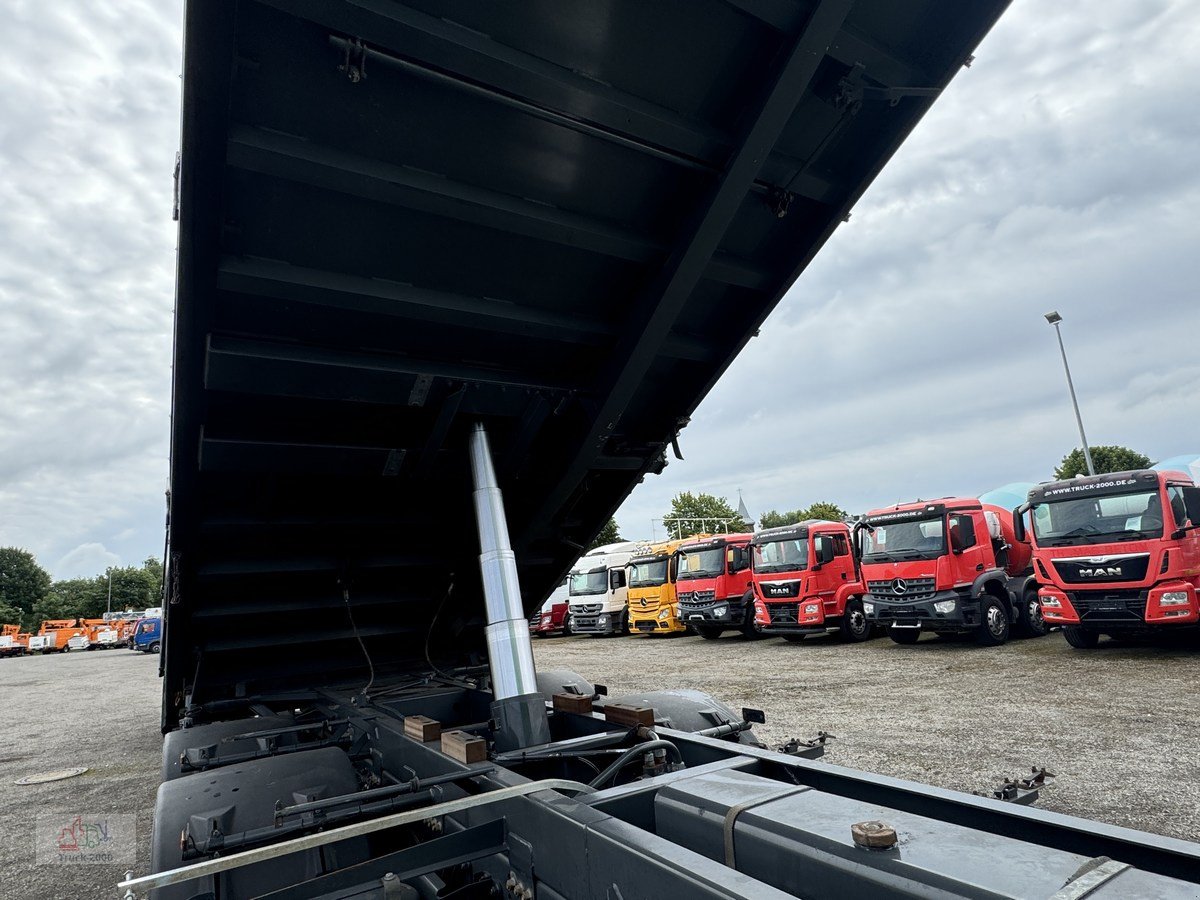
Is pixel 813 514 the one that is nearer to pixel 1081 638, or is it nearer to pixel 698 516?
pixel 698 516

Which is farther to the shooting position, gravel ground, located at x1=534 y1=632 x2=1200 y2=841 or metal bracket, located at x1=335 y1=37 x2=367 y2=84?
gravel ground, located at x1=534 y1=632 x2=1200 y2=841

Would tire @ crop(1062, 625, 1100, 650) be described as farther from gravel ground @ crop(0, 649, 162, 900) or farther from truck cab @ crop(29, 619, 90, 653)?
truck cab @ crop(29, 619, 90, 653)

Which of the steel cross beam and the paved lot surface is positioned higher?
the steel cross beam

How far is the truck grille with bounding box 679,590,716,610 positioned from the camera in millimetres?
15844

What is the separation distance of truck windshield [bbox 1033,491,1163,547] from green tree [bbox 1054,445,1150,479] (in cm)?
2895

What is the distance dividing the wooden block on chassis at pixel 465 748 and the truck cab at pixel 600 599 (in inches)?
709

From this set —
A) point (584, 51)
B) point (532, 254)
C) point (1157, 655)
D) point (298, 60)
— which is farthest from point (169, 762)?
point (1157, 655)

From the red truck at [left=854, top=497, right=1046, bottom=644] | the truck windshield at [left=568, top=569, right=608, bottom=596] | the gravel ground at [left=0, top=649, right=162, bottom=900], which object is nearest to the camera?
the gravel ground at [left=0, top=649, right=162, bottom=900]

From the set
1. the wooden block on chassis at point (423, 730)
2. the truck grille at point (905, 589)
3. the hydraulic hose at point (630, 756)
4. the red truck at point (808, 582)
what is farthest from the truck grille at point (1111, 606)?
the wooden block on chassis at point (423, 730)

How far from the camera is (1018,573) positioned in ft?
42.1

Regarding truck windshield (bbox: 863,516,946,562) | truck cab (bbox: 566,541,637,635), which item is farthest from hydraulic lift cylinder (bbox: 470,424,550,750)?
truck cab (bbox: 566,541,637,635)

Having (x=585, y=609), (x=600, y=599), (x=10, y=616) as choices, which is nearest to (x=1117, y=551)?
(x=600, y=599)

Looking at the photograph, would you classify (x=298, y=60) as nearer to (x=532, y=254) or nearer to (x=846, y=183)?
(x=532, y=254)

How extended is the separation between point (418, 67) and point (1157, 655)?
11044 mm
